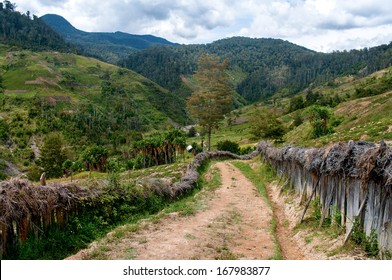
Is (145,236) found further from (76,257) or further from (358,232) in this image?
(358,232)

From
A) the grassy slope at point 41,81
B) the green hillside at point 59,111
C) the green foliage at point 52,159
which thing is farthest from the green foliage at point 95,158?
the grassy slope at point 41,81

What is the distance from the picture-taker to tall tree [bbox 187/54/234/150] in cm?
5606

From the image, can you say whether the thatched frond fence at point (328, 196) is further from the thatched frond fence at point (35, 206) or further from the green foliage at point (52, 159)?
the green foliage at point (52, 159)

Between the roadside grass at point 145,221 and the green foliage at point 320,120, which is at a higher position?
the green foliage at point 320,120

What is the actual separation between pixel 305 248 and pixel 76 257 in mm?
7048

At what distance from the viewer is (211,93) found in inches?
2189

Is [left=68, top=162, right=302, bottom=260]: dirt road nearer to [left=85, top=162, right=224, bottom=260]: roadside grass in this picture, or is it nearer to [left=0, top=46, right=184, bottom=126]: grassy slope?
[left=85, top=162, right=224, bottom=260]: roadside grass

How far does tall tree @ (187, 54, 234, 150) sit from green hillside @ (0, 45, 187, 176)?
7192cm

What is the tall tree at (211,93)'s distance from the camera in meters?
56.1

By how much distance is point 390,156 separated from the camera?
8.55 metres

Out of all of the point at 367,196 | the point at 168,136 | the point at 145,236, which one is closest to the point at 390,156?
the point at 367,196

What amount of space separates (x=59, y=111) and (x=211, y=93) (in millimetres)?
108133

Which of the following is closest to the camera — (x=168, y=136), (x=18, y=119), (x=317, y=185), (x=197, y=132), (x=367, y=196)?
(x=367, y=196)

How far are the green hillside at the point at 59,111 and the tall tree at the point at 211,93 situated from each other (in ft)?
236
